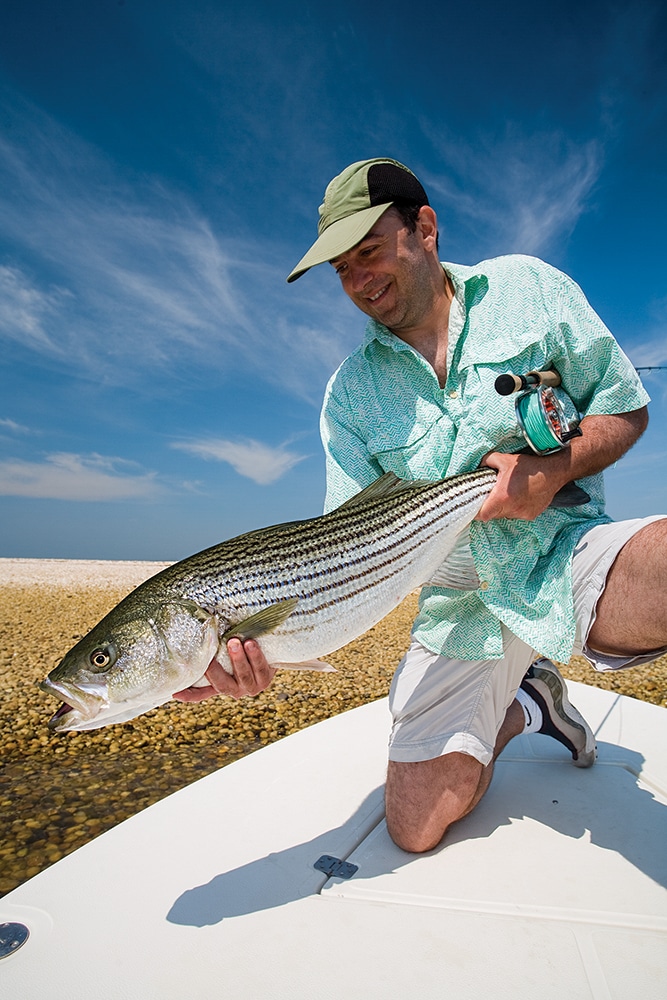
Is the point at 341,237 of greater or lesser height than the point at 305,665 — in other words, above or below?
above

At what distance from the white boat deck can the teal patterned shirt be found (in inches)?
37.3

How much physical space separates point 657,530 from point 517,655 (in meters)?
1.15

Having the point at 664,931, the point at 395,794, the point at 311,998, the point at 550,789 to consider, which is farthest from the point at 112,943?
the point at 550,789

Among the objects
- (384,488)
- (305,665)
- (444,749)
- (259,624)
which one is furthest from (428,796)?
(384,488)

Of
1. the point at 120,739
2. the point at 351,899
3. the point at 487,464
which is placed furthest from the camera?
the point at 120,739

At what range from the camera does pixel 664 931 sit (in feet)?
7.73

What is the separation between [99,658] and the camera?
2.74 m

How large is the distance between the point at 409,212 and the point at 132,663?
298 cm

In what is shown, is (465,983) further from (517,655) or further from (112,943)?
(517,655)

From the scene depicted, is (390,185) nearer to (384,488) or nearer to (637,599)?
(384,488)

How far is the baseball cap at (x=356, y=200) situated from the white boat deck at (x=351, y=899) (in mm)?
3144

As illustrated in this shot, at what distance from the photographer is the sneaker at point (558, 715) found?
12.6 ft

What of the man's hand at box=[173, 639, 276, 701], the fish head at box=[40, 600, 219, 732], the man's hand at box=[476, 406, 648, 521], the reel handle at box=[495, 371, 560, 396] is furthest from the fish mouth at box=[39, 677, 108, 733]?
the reel handle at box=[495, 371, 560, 396]

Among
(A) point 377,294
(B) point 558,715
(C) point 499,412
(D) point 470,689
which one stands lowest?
(B) point 558,715
